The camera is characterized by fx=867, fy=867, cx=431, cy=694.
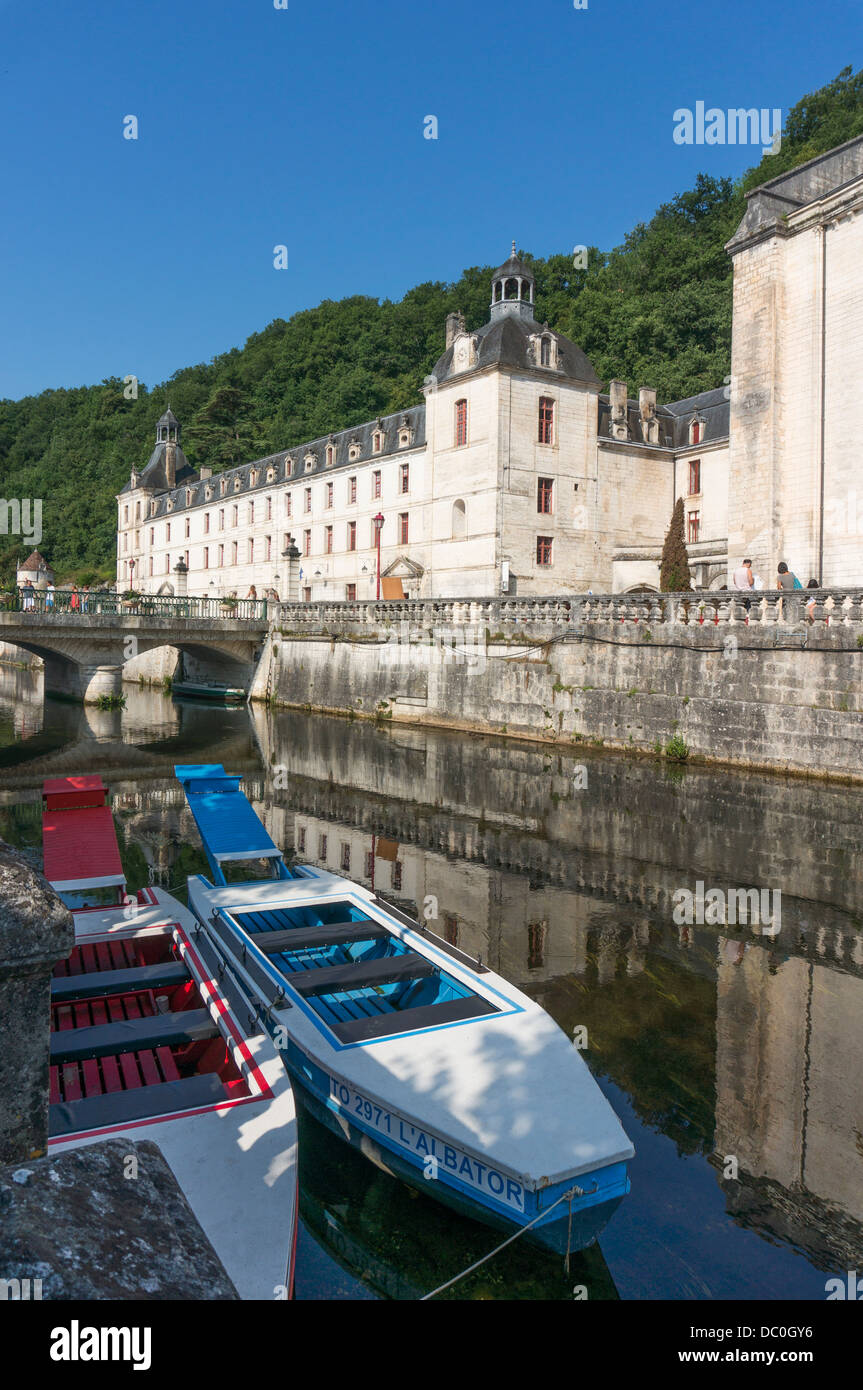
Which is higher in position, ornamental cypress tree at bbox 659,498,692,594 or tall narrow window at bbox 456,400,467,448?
tall narrow window at bbox 456,400,467,448

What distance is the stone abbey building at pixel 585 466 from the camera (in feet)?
78.2

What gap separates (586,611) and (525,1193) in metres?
19.6

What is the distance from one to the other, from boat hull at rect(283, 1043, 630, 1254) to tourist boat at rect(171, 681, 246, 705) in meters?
33.8

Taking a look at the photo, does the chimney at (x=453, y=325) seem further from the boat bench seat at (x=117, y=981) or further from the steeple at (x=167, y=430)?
the boat bench seat at (x=117, y=981)

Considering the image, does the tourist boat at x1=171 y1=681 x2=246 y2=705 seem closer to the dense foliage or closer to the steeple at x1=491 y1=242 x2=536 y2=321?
the steeple at x1=491 y1=242 x2=536 y2=321

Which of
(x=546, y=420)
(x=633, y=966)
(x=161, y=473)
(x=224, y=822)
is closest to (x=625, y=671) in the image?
(x=224, y=822)

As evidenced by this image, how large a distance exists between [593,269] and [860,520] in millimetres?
50650

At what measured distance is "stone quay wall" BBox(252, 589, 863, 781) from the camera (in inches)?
688

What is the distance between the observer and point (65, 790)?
1137 centimetres

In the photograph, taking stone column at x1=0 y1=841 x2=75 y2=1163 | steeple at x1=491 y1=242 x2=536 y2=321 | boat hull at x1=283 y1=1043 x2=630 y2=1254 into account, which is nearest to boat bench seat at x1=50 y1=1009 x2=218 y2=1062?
boat hull at x1=283 y1=1043 x2=630 y2=1254
